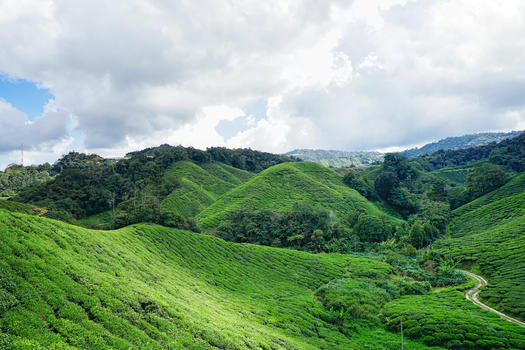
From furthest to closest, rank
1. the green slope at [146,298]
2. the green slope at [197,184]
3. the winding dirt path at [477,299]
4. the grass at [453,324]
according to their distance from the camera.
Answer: the green slope at [197,184] < the winding dirt path at [477,299] < the grass at [453,324] < the green slope at [146,298]

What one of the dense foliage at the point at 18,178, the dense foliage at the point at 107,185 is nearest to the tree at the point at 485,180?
the dense foliage at the point at 107,185

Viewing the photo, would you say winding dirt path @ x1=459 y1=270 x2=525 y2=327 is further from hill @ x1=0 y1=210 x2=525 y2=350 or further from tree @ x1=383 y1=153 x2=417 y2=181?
tree @ x1=383 y1=153 x2=417 y2=181

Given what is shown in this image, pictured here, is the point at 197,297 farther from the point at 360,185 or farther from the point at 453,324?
the point at 360,185

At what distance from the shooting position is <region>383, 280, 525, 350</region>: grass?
2489 cm

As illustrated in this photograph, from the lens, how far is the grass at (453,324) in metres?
24.9

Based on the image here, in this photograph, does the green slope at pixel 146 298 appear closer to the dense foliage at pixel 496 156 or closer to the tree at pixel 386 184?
the tree at pixel 386 184

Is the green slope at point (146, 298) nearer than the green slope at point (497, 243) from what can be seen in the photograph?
Yes

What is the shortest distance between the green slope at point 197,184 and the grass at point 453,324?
68.9 m

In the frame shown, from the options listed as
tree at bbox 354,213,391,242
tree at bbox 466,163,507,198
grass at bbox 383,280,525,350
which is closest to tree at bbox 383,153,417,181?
tree at bbox 466,163,507,198

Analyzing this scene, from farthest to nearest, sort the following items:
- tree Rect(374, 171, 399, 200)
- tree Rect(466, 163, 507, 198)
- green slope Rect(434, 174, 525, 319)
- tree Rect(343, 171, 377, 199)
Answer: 1. tree Rect(374, 171, 399, 200)
2. tree Rect(343, 171, 377, 199)
3. tree Rect(466, 163, 507, 198)
4. green slope Rect(434, 174, 525, 319)

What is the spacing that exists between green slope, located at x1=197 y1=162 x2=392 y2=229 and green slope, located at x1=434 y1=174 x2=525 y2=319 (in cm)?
2860

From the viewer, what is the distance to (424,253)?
180ft

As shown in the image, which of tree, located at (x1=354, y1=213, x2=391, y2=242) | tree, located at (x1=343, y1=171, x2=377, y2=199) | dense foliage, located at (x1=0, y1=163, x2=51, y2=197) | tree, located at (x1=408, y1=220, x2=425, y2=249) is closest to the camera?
tree, located at (x1=408, y1=220, x2=425, y2=249)

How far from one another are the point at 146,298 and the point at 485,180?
361ft
